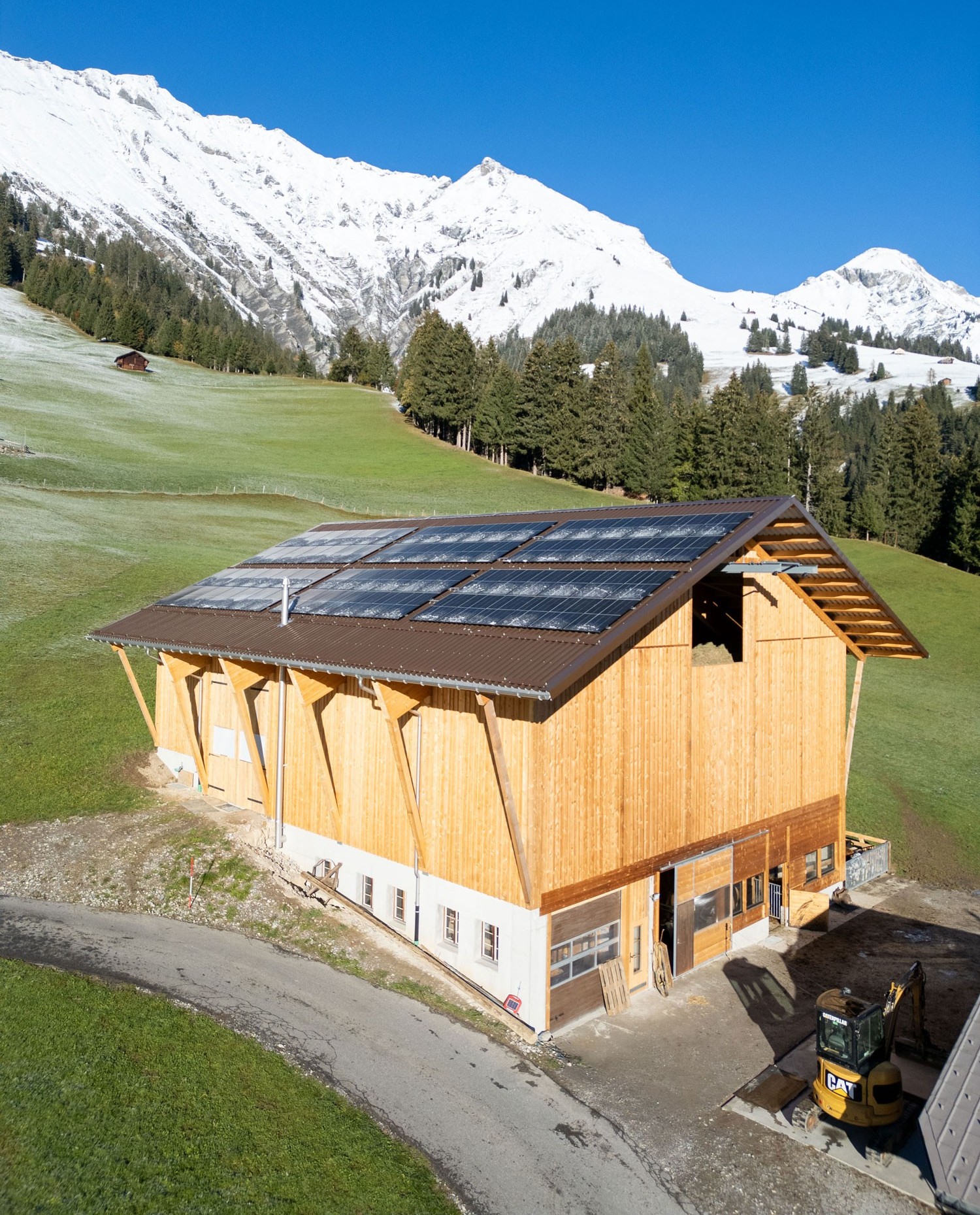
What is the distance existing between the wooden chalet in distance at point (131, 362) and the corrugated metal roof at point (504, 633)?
104722 millimetres

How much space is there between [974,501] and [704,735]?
217 ft

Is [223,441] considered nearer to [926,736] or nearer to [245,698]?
[245,698]

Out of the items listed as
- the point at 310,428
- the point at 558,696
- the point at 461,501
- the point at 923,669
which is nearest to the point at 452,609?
the point at 558,696

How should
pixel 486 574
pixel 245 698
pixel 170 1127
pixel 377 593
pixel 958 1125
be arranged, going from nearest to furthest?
pixel 958 1125, pixel 170 1127, pixel 486 574, pixel 377 593, pixel 245 698

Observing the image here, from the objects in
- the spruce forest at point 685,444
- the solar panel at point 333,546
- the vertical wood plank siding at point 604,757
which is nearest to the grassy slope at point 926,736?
the vertical wood plank siding at point 604,757

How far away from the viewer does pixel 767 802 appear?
22.1 m

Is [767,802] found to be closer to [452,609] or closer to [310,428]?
[452,609]

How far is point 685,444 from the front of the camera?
8850cm

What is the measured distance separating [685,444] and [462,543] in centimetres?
6914

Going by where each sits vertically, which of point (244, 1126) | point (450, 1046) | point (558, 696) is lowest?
point (450, 1046)

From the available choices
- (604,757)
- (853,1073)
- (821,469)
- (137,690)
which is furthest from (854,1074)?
(821,469)

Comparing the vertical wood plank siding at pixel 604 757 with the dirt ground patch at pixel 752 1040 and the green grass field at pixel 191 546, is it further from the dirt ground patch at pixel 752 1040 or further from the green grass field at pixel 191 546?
the green grass field at pixel 191 546

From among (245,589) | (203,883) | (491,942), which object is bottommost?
(203,883)

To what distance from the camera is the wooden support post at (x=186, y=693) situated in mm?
A: 25594
